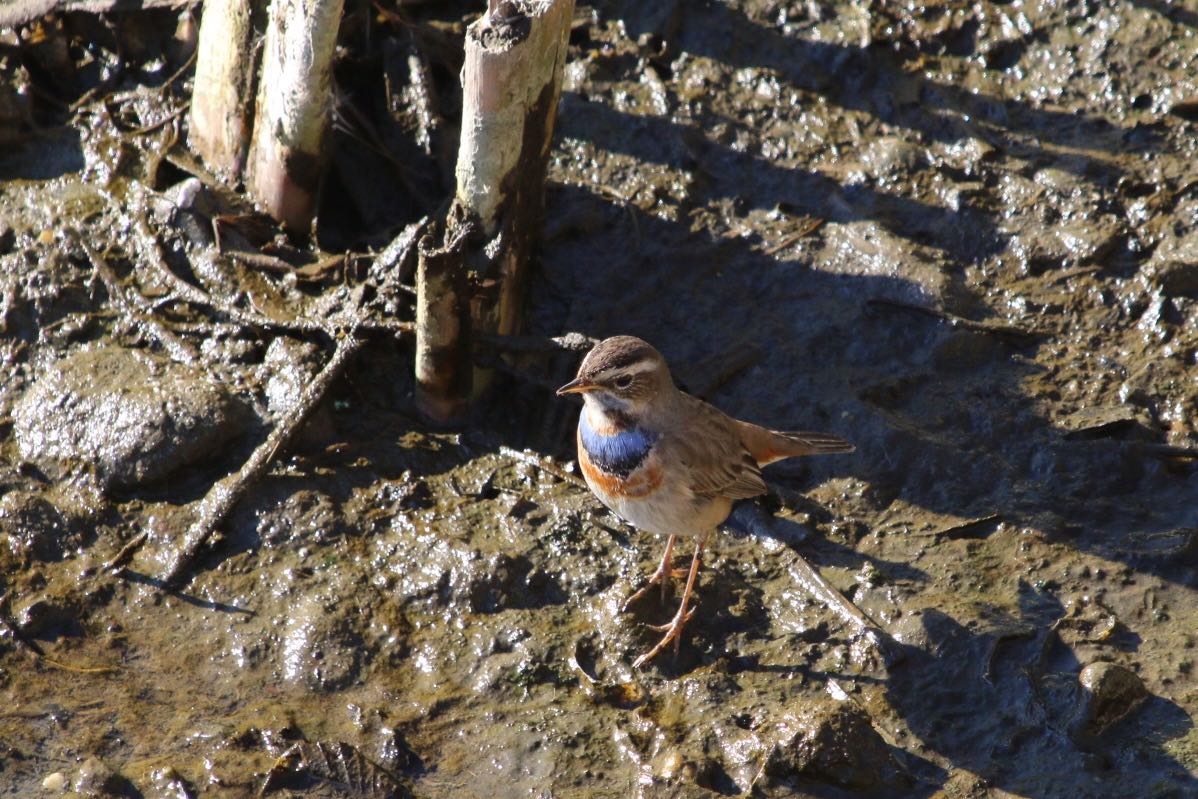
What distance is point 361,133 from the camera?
30.1 feet

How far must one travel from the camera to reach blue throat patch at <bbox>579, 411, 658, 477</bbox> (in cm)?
680

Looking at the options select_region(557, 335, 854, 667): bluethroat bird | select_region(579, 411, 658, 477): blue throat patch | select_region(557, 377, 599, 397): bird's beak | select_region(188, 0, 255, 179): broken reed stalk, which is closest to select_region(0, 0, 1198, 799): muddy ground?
select_region(188, 0, 255, 179): broken reed stalk

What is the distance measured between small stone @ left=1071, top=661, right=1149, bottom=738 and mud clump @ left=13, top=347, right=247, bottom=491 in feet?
16.4

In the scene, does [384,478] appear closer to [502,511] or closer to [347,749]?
[502,511]

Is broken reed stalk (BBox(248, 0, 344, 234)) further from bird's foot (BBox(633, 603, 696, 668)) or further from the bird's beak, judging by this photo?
bird's foot (BBox(633, 603, 696, 668))

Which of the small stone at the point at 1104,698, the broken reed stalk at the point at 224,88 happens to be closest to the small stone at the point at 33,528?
the broken reed stalk at the point at 224,88

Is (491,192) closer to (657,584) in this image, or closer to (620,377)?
(620,377)

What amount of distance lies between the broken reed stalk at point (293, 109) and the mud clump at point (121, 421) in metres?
1.47

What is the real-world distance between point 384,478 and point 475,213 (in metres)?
1.69

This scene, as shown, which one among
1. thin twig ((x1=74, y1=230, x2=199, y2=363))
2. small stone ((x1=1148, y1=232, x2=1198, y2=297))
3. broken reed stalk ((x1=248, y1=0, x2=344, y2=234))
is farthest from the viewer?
small stone ((x1=1148, y1=232, x2=1198, y2=297))

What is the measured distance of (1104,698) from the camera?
6.30 metres

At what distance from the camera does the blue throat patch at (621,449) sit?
268 inches

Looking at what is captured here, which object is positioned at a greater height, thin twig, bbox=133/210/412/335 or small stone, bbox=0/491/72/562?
thin twig, bbox=133/210/412/335

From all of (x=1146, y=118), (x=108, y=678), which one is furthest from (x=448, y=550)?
(x=1146, y=118)
